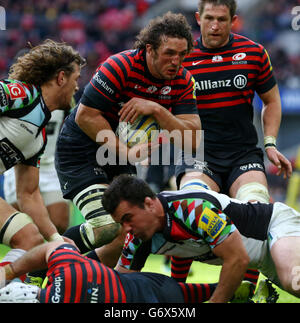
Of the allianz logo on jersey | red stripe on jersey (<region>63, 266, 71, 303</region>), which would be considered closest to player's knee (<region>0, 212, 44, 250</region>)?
red stripe on jersey (<region>63, 266, 71, 303</region>)

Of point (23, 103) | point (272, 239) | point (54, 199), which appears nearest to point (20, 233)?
point (23, 103)

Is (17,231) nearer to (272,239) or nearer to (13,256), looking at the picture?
(13,256)

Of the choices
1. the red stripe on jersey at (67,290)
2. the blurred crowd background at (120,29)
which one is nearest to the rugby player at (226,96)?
the red stripe on jersey at (67,290)

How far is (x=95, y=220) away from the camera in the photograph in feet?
14.3

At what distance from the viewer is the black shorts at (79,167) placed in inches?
176

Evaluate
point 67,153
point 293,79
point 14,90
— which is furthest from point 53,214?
point 293,79

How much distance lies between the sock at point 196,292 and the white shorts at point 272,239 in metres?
0.38

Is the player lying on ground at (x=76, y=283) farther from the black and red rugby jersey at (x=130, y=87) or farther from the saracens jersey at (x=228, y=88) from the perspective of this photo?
the saracens jersey at (x=228, y=88)

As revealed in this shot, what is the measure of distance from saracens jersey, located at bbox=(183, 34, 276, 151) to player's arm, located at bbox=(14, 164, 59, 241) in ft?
4.97

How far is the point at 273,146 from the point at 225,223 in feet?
5.05

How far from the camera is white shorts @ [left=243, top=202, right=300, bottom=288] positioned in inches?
158

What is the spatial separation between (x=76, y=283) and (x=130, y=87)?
1609 mm

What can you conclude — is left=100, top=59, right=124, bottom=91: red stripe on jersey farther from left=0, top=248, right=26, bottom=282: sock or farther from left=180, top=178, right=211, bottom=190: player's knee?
left=0, top=248, right=26, bottom=282: sock

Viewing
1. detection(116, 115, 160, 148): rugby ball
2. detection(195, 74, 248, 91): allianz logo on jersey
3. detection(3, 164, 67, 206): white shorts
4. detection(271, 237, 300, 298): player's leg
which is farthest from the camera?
detection(3, 164, 67, 206): white shorts
